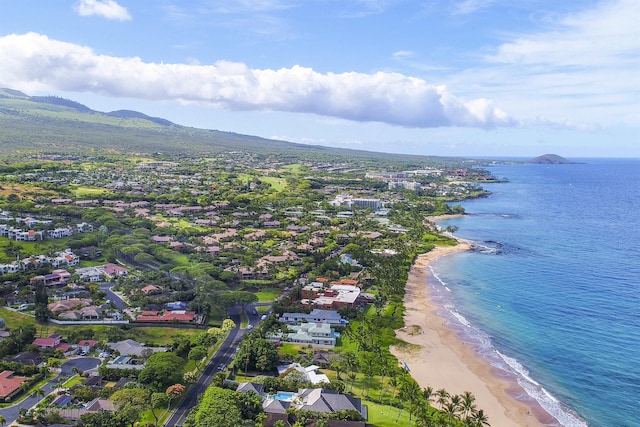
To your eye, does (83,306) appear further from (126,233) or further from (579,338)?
(579,338)

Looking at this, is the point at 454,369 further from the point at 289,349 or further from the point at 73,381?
the point at 73,381

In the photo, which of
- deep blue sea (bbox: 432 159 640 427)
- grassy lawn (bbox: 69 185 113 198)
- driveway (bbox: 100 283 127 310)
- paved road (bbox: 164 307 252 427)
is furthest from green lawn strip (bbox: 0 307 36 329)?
grassy lawn (bbox: 69 185 113 198)

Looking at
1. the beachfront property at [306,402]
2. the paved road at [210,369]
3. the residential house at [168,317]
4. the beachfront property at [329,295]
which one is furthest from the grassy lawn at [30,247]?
the beachfront property at [306,402]

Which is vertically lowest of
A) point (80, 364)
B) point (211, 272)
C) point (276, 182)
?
point (80, 364)

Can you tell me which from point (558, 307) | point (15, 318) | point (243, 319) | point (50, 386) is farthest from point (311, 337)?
point (558, 307)

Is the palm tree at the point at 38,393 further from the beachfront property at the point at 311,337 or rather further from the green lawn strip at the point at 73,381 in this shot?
the beachfront property at the point at 311,337

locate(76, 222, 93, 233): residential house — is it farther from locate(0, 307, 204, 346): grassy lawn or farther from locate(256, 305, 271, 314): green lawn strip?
locate(256, 305, 271, 314): green lawn strip
